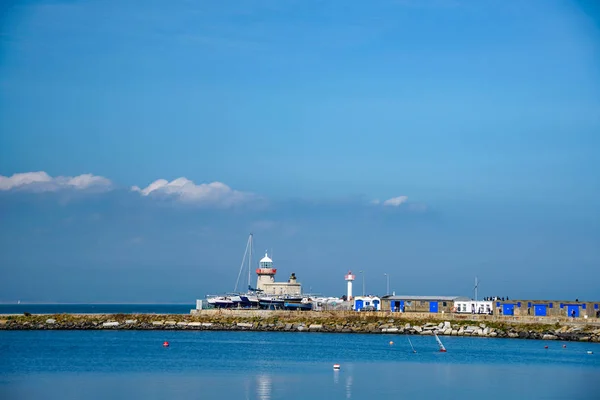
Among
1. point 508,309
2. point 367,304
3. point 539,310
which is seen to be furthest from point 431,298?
point 539,310

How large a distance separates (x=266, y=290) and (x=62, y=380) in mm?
52632

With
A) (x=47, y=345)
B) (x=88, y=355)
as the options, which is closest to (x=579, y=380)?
(x=88, y=355)

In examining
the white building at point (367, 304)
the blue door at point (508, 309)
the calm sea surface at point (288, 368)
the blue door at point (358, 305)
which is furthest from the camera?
the blue door at point (358, 305)

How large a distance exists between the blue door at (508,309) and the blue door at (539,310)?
1.86m

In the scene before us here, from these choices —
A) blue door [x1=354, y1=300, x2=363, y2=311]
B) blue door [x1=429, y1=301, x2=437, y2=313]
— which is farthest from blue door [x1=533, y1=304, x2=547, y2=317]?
blue door [x1=354, y1=300, x2=363, y2=311]

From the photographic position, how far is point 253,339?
65.0 m

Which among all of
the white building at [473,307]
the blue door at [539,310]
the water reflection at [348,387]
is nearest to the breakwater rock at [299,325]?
the blue door at [539,310]

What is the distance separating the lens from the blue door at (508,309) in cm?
7300

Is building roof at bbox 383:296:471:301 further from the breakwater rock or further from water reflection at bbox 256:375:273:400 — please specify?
water reflection at bbox 256:375:273:400

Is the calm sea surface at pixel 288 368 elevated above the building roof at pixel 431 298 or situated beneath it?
situated beneath

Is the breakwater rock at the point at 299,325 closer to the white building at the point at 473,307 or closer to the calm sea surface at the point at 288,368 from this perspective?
the calm sea surface at the point at 288,368

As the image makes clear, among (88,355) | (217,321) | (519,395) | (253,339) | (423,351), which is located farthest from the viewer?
(217,321)

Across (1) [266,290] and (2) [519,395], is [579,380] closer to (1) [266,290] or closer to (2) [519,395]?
(2) [519,395]

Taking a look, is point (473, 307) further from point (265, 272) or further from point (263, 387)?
point (263, 387)
